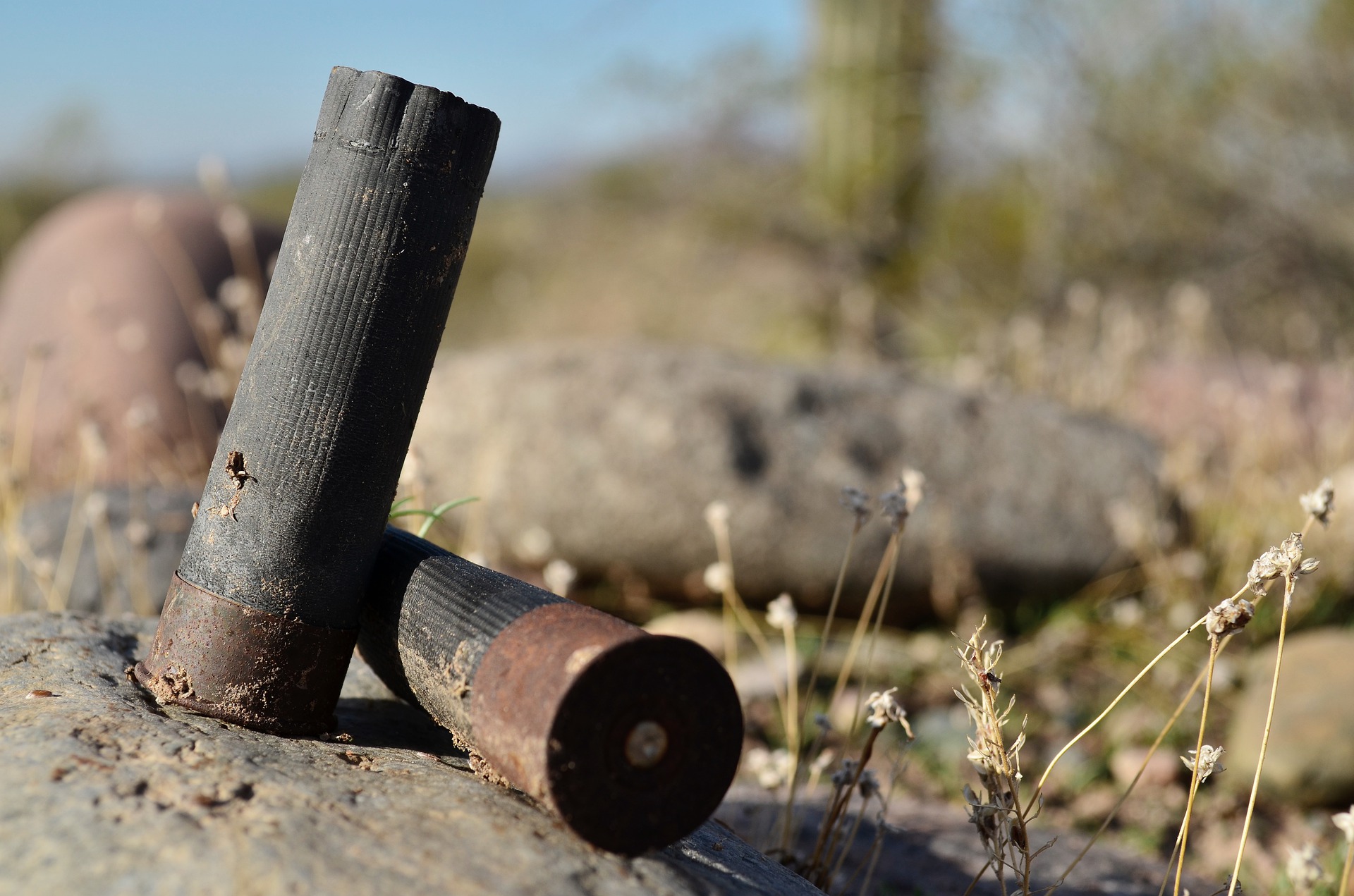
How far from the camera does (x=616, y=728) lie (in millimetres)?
1452

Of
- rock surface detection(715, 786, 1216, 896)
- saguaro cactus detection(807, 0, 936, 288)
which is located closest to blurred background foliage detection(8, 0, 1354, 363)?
saguaro cactus detection(807, 0, 936, 288)

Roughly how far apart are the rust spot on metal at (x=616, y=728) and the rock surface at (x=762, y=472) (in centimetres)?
274

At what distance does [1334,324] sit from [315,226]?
7774mm

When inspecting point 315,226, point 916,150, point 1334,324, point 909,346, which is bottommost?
point 315,226

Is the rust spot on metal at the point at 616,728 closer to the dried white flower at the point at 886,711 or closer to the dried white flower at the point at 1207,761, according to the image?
the dried white flower at the point at 886,711

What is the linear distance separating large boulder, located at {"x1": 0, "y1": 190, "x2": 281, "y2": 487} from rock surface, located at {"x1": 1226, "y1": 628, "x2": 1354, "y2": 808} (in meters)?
3.99

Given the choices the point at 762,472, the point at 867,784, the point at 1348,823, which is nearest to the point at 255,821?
the point at 867,784

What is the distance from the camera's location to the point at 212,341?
5734 millimetres

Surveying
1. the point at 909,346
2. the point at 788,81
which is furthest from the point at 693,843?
the point at 788,81

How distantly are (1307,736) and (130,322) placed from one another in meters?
5.89

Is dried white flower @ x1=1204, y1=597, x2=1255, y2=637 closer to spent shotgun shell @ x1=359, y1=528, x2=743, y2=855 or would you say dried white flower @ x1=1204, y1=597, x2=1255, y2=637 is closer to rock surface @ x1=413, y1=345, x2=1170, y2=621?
spent shotgun shell @ x1=359, y1=528, x2=743, y2=855

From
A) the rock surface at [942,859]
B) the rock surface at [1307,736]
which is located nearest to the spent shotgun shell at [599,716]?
the rock surface at [942,859]

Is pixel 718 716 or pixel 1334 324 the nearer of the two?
pixel 718 716

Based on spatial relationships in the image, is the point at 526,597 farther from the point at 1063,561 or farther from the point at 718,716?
the point at 1063,561
